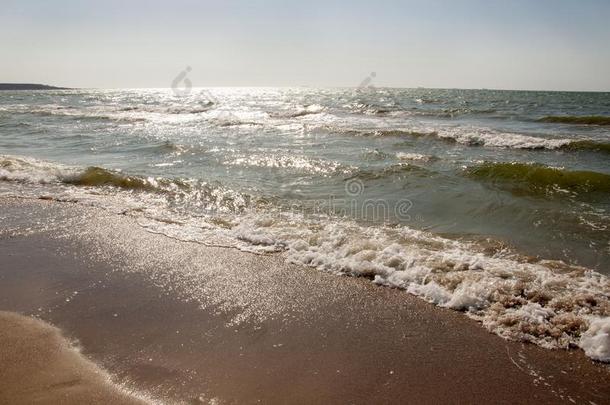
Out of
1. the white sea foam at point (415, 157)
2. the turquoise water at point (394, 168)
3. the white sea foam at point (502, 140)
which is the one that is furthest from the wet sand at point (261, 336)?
the white sea foam at point (502, 140)

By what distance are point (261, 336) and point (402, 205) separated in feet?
17.4

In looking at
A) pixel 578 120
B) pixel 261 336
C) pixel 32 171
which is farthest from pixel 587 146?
pixel 32 171

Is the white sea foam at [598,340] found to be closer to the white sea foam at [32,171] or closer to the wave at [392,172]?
the wave at [392,172]

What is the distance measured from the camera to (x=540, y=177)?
418 inches

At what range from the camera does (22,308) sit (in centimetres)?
424

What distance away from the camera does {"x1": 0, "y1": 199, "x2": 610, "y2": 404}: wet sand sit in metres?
3.17

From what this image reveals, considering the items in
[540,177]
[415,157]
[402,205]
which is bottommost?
[402,205]

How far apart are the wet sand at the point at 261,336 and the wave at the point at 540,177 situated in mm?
7080

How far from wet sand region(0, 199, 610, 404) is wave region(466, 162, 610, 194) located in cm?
708

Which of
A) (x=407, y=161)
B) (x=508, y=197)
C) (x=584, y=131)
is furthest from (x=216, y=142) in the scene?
(x=584, y=131)

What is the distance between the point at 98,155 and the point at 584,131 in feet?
73.2

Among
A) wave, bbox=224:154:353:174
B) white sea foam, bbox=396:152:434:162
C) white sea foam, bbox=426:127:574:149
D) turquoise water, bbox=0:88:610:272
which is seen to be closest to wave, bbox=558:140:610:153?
turquoise water, bbox=0:88:610:272

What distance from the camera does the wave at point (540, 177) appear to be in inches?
388

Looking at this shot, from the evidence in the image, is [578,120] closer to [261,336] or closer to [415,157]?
[415,157]
